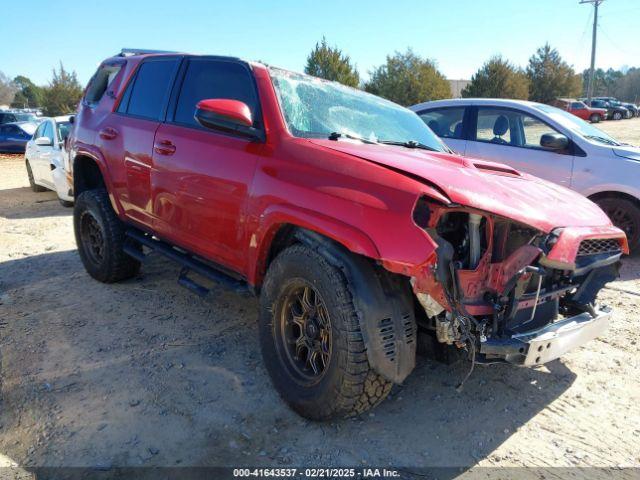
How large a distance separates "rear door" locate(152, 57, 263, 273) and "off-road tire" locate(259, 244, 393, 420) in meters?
0.47

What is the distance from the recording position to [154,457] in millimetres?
2412

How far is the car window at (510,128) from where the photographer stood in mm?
6160

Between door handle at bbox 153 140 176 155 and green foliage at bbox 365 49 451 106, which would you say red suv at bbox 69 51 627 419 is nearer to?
door handle at bbox 153 140 176 155

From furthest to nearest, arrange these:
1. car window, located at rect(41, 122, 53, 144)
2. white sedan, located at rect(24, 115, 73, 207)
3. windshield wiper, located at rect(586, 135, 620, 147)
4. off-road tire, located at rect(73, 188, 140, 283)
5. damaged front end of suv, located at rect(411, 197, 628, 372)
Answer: car window, located at rect(41, 122, 53, 144) → white sedan, located at rect(24, 115, 73, 207) → windshield wiper, located at rect(586, 135, 620, 147) → off-road tire, located at rect(73, 188, 140, 283) → damaged front end of suv, located at rect(411, 197, 628, 372)

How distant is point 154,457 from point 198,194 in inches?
64.4

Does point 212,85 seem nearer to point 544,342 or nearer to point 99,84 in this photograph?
point 99,84

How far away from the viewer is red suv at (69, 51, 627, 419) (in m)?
2.25

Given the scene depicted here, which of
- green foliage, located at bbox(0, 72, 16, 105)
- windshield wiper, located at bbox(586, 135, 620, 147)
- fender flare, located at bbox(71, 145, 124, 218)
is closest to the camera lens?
fender flare, located at bbox(71, 145, 124, 218)

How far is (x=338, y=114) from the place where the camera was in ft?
10.7

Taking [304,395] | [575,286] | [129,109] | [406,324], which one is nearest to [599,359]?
[575,286]

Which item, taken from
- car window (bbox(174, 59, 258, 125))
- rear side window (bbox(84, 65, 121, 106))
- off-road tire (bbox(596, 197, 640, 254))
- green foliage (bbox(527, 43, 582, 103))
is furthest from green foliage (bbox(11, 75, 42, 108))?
off-road tire (bbox(596, 197, 640, 254))

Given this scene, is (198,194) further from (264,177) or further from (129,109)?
(129,109)

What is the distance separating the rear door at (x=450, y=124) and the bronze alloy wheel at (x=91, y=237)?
14.9 feet

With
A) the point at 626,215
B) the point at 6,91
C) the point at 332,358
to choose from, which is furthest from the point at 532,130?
the point at 6,91
